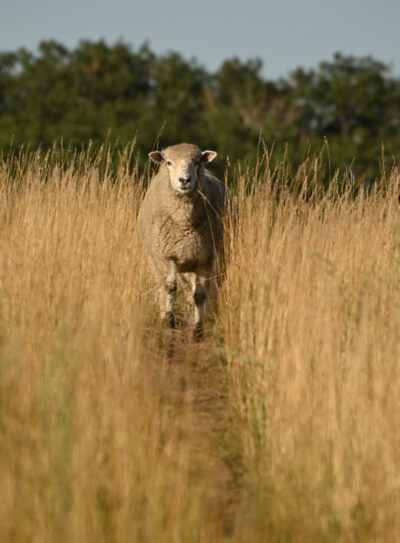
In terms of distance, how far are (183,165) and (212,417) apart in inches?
94.5

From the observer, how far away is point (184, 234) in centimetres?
615

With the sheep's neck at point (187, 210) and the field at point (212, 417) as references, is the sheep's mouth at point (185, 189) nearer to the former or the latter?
the sheep's neck at point (187, 210)

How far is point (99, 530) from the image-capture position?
267 cm

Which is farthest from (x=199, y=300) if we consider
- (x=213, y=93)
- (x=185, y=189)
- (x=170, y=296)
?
(x=213, y=93)

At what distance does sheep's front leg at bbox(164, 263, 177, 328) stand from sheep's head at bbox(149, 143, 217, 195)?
66 cm

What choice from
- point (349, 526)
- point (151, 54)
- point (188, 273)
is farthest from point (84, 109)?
point (349, 526)

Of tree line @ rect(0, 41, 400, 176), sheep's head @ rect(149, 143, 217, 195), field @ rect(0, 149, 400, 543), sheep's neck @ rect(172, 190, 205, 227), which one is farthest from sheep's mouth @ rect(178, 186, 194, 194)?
tree line @ rect(0, 41, 400, 176)

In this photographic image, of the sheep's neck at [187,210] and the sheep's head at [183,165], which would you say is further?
the sheep's neck at [187,210]

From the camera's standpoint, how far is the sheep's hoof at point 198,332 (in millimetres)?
5688

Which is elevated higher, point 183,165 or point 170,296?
point 183,165

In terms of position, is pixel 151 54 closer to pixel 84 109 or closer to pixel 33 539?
pixel 84 109

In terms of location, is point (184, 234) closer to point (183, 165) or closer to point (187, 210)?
point (187, 210)

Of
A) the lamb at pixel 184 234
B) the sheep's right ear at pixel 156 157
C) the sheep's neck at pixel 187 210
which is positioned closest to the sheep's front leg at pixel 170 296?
the lamb at pixel 184 234

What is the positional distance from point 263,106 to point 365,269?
37.7m
